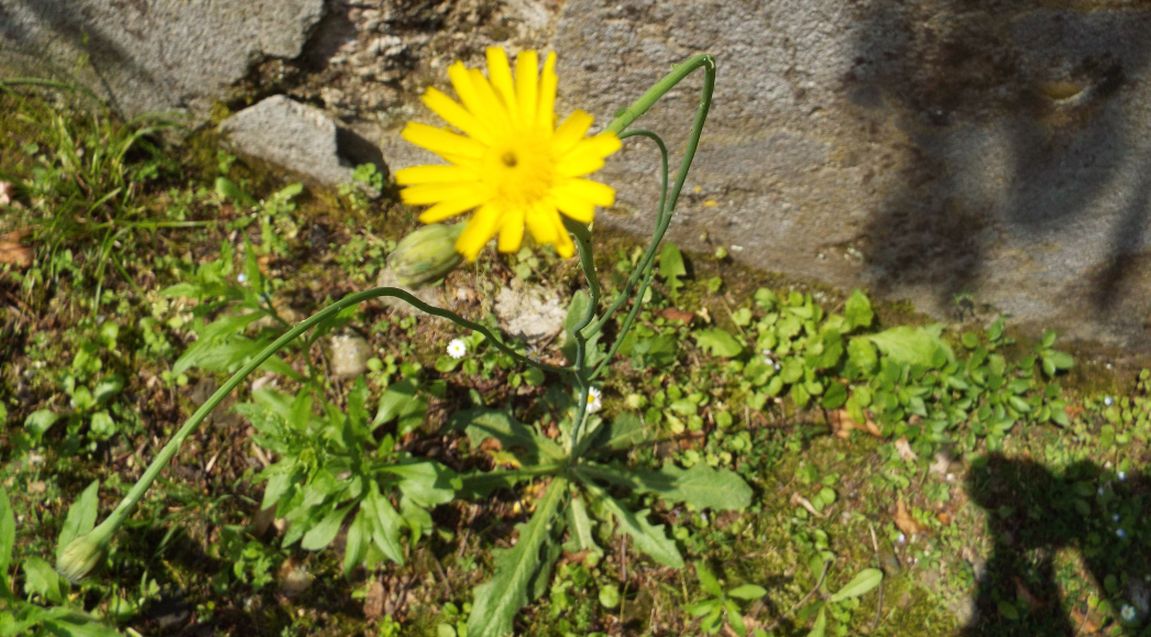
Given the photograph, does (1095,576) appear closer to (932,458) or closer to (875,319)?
(932,458)

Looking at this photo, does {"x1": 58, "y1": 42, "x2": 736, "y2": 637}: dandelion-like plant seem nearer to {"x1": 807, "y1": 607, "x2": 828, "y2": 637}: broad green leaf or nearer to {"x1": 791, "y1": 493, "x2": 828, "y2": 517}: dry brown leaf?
{"x1": 791, "y1": 493, "x2": 828, "y2": 517}: dry brown leaf

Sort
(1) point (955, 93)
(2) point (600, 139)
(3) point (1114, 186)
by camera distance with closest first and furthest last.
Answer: (2) point (600, 139) < (1) point (955, 93) < (3) point (1114, 186)

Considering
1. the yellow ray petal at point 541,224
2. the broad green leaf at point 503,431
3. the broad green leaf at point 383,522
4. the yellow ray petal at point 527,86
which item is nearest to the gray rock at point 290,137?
the broad green leaf at point 503,431

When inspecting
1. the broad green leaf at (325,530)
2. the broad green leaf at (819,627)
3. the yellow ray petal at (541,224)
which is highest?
the yellow ray petal at (541,224)

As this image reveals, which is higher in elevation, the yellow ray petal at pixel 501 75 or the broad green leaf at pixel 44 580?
the yellow ray petal at pixel 501 75

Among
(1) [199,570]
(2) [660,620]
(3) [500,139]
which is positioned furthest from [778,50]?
(1) [199,570]

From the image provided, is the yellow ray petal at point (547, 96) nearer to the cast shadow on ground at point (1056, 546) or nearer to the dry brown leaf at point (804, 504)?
the dry brown leaf at point (804, 504)
